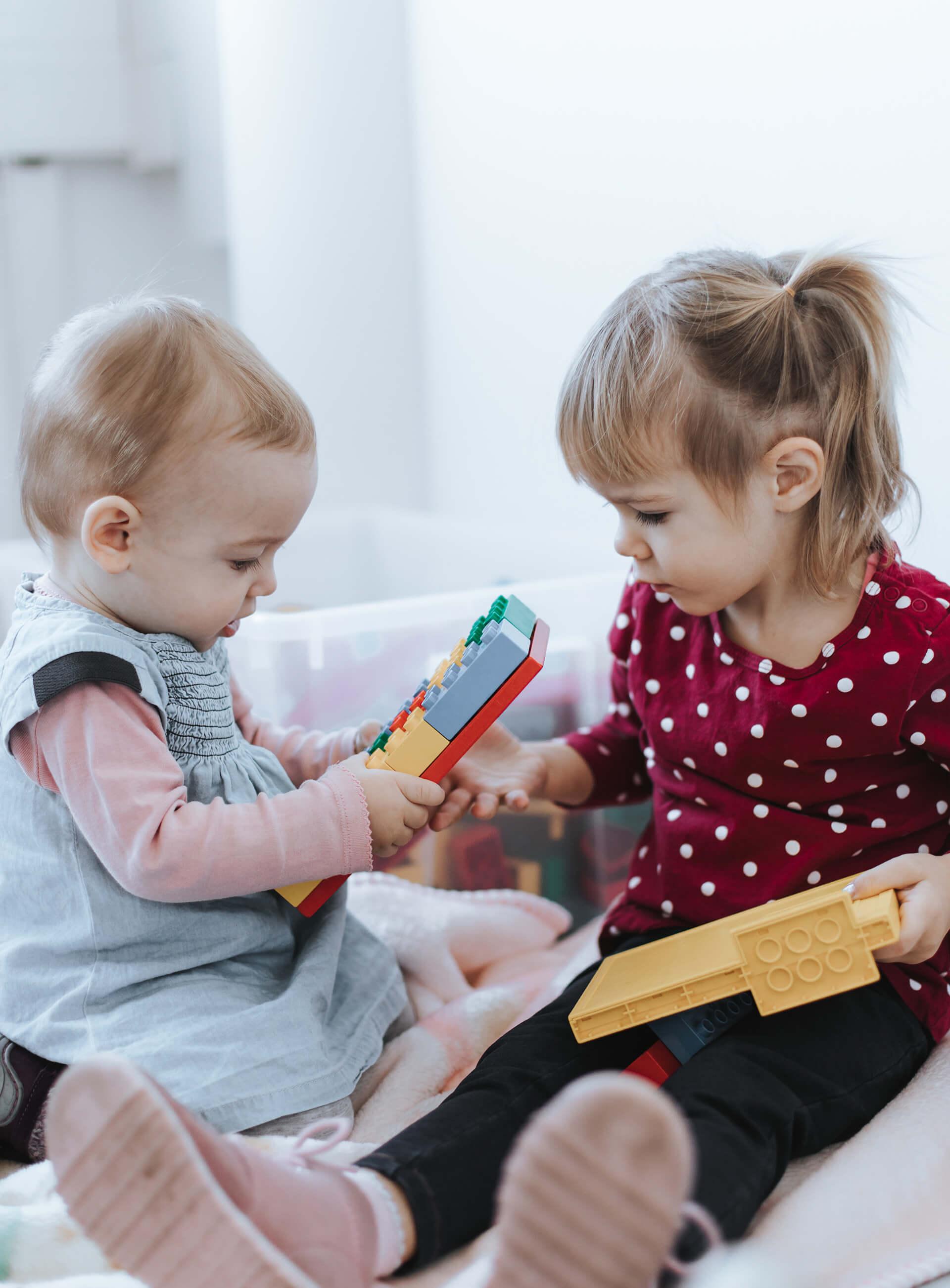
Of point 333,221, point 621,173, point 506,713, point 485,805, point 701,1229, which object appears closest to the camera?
point 701,1229

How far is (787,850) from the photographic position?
28.4 inches

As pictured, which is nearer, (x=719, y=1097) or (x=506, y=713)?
(x=719, y=1097)

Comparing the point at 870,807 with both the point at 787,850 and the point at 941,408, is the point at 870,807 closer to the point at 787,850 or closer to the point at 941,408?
the point at 787,850

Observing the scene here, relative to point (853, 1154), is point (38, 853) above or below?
above

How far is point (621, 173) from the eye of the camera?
1.19m

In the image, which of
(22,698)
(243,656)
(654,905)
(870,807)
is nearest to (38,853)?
(22,698)

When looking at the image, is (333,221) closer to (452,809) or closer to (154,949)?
(452,809)

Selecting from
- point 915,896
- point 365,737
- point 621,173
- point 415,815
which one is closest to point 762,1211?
point 915,896

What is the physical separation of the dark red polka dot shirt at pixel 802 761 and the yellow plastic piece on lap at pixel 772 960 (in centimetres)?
9

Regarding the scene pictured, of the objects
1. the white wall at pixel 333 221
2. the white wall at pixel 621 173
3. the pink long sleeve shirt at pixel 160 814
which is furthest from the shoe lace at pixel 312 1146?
the white wall at pixel 333 221

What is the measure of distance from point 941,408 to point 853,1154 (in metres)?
0.53

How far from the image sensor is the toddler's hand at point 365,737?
823mm

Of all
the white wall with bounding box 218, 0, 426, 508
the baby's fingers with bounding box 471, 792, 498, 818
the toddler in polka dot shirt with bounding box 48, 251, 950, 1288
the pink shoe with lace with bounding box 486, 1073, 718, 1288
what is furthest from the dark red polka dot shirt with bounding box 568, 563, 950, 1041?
the white wall with bounding box 218, 0, 426, 508

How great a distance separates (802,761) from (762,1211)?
0.25 metres
